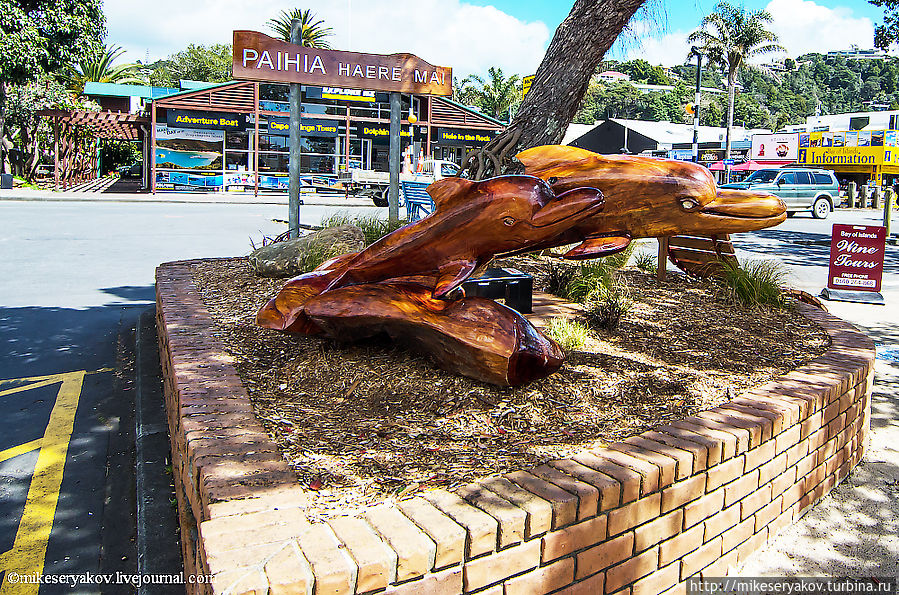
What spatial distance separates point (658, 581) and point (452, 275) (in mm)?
1698

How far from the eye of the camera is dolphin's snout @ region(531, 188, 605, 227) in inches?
133

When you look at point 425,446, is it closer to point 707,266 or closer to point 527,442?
point 527,442

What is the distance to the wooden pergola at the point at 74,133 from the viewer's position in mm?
26802

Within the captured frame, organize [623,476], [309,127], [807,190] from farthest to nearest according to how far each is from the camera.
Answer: [309,127] < [807,190] < [623,476]

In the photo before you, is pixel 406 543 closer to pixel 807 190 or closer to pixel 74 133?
pixel 807 190

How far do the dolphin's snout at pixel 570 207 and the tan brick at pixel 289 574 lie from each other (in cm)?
199

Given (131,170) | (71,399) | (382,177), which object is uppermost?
(131,170)

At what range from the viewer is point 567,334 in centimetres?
453

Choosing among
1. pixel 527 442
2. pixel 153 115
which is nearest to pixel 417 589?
pixel 527 442

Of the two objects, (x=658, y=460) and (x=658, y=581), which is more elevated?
(x=658, y=460)

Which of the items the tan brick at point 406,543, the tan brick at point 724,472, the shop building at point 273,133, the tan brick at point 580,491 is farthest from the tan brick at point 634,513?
the shop building at point 273,133

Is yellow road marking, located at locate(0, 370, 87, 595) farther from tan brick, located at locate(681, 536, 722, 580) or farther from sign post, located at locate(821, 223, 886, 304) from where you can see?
sign post, located at locate(821, 223, 886, 304)

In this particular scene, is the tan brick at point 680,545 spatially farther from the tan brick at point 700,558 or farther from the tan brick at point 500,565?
the tan brick at point 500,565

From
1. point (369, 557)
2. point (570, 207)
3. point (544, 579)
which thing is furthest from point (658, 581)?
point (570, 207)
